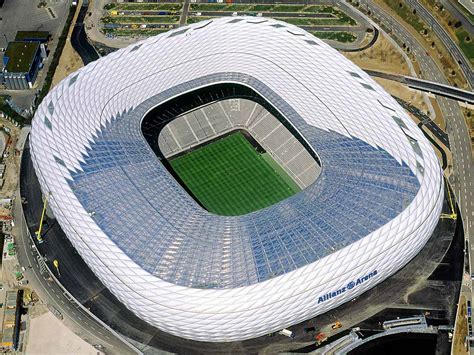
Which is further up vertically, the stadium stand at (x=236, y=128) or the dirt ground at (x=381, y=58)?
the dirt ground at (x=381, y=58)

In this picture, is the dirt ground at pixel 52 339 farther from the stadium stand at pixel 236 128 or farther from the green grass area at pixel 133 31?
the green grass area at pixel 133 31

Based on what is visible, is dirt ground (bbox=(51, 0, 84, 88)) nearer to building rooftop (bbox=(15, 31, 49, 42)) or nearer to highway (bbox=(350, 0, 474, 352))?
building rooftop (bbox=(15, 31, 49, 42))

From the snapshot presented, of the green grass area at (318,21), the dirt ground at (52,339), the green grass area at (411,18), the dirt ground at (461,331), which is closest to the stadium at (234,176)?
the dirt ground at (52,339)

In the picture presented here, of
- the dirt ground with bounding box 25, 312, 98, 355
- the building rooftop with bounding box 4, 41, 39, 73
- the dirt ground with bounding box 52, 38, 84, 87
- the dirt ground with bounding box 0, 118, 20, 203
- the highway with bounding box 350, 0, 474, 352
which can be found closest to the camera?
the dirt ground with bounding box 25, 312, 98, 355

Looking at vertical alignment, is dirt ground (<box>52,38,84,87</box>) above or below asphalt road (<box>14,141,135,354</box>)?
above

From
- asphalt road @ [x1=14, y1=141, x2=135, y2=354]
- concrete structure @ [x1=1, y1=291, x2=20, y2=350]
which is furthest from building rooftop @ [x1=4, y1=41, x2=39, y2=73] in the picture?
concrete structure @ [x1=1, y1=291, x2=20, y2=350]

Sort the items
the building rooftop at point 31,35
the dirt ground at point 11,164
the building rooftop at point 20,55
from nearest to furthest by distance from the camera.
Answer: the dirt ground at point 11,164 < the building rooftop at point 20,55 < the building rooftop at point 31,35

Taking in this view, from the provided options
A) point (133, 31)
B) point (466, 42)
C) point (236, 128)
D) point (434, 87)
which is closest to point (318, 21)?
point (434, 87)

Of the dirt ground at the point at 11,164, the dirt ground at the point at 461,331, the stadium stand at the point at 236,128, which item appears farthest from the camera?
the stadium stand at the point at 236,128
